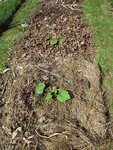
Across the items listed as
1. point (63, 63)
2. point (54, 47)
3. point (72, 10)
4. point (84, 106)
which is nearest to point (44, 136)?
point (84, 106)

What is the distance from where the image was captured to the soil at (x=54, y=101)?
7.00m

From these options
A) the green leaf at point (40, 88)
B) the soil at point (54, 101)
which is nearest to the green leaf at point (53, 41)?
the soil at point (54, 101)

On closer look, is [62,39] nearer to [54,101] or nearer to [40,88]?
[40,88]

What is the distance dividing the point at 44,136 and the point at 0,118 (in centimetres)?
111

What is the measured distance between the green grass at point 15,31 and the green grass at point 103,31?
1855 mm

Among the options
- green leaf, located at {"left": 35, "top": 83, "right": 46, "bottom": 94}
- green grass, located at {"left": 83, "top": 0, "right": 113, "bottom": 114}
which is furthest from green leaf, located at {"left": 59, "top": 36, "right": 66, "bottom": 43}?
green leaf, located at {"left": 35, "top": 83, "right": 46, "bottom": 94}

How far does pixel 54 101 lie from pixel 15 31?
414cm

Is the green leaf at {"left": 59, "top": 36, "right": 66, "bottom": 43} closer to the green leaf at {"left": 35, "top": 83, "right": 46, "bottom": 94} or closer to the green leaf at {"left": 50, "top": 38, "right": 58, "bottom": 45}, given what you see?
the green leaf at {"left": 50, "top": 38, "right": 58, "bottom": 45}

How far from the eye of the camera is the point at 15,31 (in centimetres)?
1129

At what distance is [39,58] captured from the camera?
9297mm

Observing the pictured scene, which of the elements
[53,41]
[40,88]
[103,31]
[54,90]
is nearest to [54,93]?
[54,90]

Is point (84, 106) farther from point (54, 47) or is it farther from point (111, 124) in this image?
point (54, 47)

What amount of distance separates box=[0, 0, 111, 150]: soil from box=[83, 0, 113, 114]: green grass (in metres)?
0.19

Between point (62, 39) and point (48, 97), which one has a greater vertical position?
point (48, 97)
